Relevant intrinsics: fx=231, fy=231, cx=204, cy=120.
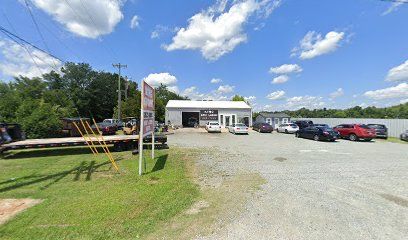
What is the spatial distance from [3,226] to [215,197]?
4.67 metres

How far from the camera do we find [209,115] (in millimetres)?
41781

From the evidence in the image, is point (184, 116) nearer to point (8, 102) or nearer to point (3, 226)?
point (8, 102)

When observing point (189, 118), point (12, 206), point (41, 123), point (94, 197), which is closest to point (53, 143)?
point (41, 123)

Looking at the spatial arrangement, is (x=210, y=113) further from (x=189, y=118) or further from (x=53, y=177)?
(x=53, y=177)

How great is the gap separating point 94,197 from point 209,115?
35.8 metres

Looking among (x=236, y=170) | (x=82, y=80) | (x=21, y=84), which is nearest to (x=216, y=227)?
(x=236, y=170)

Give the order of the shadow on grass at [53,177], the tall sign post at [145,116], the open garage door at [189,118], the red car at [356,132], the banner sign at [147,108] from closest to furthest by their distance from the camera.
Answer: the shadow on grass at [53,177], the tall sign post at [145,116], the banner sign at [147,108], the red car at [356,132], the open garage door at [189,118]

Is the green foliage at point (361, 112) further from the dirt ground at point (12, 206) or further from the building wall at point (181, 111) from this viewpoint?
the dirt ground at point (12, 206)

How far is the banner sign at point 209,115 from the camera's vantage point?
41688 millimetres

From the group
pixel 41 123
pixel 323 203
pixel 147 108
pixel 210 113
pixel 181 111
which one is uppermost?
pixel 181 111

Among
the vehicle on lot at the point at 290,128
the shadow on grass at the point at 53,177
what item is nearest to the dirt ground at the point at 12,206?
the shadow on grass at the point at 53,177

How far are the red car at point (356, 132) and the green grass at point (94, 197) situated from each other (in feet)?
64.8

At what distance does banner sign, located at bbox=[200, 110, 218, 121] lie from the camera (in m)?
41.7

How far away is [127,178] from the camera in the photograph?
825cm
